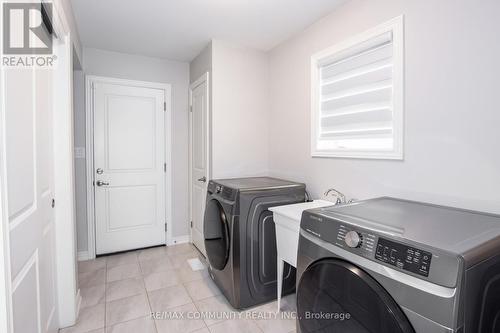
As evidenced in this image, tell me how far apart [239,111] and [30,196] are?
1.99m

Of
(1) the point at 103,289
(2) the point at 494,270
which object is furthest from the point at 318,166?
(1) the point at 103,289

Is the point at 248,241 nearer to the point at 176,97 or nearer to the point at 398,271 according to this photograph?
the point at 398,271

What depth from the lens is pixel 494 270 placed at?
0.88m

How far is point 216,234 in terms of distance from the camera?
7.35ft

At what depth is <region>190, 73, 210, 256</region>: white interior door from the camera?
9.46 ft

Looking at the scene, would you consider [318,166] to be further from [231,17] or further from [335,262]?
[231,17]

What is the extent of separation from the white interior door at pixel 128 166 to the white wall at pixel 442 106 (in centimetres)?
225

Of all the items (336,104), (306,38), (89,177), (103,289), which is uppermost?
(306,38)

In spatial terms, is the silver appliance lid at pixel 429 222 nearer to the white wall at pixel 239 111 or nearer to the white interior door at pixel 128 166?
the white wall at pixel 239 111

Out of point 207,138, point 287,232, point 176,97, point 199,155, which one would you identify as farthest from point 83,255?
point 287,232

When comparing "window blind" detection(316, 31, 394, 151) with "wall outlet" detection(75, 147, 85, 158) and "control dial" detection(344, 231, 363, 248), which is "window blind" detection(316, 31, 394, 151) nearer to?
"control dial" detection(344, 231, 363, 248)

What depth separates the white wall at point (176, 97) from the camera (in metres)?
3.14

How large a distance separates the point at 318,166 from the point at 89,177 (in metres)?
2.52

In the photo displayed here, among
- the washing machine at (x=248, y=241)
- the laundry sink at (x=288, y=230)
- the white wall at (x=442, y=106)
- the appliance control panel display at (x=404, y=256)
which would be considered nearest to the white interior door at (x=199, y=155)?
the washing machine at (x=248, y=241)
